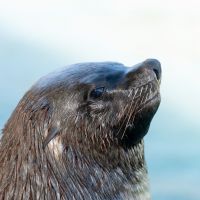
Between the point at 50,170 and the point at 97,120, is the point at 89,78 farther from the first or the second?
the point at 50,170

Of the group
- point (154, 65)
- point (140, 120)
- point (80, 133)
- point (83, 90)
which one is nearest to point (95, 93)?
point (83, 90)

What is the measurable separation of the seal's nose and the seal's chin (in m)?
0.28

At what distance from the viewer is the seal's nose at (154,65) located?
9.71m

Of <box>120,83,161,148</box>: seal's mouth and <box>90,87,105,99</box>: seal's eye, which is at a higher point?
<box>90,87,105,99</box>: seal's eye

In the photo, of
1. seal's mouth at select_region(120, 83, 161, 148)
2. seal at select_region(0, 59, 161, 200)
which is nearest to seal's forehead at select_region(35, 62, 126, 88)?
seal at select_region(0, 59, 161, 200)

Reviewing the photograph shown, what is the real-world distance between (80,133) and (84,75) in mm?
718

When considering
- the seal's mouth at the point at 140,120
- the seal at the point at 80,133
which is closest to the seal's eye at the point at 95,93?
the seal at the point at 80,133

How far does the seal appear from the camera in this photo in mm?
9352

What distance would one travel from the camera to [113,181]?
9.62 meters

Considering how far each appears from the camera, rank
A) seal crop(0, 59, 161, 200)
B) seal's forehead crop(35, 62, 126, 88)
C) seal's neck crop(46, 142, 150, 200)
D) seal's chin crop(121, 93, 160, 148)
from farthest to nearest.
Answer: seal's chin crop(121, 93, 160, 148)
seal's forehead crop(35, 62, 126, 88)
seal's neck crop(46, 142, 150, 200)
seal crop(0, 59, 161, 200)

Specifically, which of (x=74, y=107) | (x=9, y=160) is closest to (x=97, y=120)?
(x=74, y=107)

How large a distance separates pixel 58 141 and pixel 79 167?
1.33 feet

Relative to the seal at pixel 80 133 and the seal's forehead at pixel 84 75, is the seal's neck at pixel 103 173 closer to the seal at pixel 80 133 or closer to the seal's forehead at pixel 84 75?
the seal at pixel 80 133

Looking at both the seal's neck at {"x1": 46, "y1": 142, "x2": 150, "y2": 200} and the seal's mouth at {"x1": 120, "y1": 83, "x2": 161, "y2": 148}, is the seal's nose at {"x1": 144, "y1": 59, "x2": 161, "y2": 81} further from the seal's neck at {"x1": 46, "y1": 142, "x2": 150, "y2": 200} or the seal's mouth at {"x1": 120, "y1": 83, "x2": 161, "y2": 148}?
the seal's neck at {"x1": 46, "y1": 142, "x2": 150, "y2": 200}
